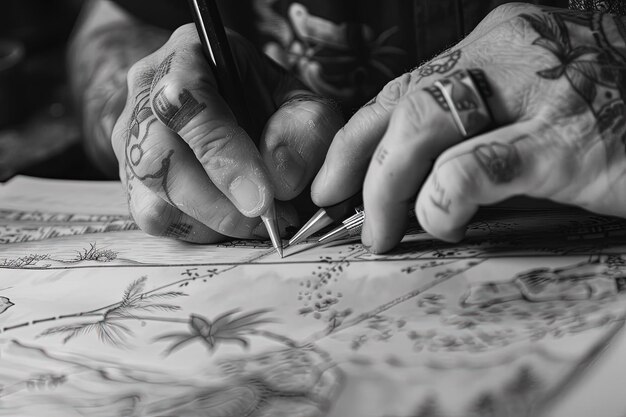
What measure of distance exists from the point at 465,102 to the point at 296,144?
21cm

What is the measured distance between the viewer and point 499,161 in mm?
593

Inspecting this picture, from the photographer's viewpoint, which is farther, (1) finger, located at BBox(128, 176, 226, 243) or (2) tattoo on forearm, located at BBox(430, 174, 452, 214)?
(1) finger, located at BBox(128, 176, 226, 243)

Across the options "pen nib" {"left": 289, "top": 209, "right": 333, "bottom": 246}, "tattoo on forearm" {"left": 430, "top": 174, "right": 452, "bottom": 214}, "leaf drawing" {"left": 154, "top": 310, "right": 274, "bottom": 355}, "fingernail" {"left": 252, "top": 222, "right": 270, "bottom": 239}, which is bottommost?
"fingernail" {"left": 252, "top": 222, "right": 270, "bottom": 239}

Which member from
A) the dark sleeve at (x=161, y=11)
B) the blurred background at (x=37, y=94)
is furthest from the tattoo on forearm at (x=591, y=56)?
the blurred background at (x=37, y=94)

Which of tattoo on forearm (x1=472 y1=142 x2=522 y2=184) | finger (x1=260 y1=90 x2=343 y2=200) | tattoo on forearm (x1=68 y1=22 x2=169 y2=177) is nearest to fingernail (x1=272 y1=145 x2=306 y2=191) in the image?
Answer: finger (x1=260 y1=90 x2=343 y2=200)

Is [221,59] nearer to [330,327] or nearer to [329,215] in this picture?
[329,215]

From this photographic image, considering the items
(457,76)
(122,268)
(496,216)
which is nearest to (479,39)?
(457,76)

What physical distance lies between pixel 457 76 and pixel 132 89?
50cm

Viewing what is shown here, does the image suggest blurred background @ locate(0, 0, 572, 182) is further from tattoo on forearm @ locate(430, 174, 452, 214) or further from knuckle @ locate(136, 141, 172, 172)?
tattoo on forearm @ locate(430, 174, 452, 214)

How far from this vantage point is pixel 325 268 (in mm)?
700

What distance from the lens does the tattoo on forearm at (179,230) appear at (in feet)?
2.76

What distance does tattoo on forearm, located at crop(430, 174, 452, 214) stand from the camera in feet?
1.97

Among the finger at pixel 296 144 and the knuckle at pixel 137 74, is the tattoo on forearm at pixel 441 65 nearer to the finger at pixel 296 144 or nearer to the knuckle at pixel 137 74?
the finger at pixel 296 144

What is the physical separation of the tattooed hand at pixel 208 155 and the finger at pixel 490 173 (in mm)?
195
